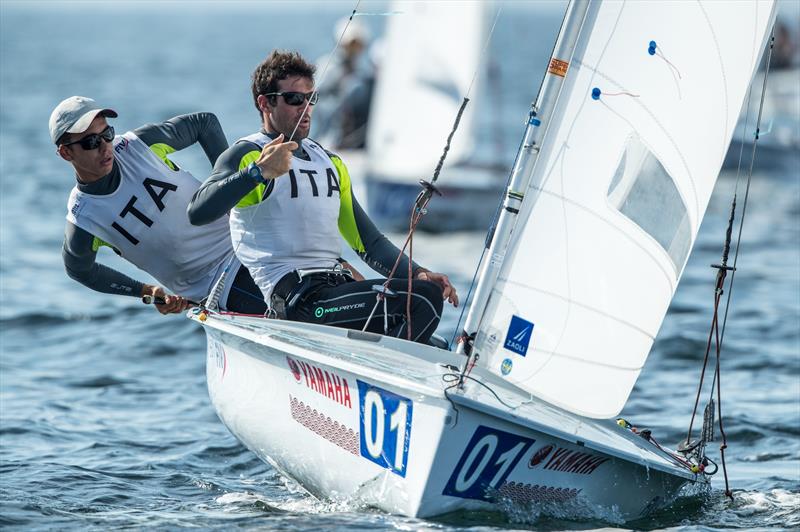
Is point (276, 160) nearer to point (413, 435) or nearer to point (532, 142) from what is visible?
point (532, 142)

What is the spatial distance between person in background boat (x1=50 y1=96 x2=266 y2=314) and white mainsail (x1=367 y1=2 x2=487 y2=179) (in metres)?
8.66

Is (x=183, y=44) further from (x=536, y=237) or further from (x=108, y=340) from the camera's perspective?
(x=536, y=237)

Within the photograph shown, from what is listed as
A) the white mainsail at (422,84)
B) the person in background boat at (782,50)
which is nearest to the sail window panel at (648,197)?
the white mainsail at (422,84)

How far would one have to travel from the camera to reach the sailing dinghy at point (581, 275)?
3951 millimetres

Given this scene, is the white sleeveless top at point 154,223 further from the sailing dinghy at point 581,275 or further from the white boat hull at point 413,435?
the sailing dinghy at point 581,275

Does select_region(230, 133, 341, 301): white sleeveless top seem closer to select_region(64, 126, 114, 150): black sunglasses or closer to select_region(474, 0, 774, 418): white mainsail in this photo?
select_region(64, 126, 114, 150): black sunglasses

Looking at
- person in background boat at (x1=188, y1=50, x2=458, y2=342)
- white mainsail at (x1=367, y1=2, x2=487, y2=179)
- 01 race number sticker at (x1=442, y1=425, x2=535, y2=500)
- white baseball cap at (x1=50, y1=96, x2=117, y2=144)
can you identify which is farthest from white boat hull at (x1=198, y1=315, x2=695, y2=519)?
white mainsail at (x1=367, y1=2, x2=487, y2=179)

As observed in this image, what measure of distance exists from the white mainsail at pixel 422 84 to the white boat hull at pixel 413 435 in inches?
365

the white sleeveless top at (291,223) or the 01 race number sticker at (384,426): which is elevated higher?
the white sleeveless top at (291,223)

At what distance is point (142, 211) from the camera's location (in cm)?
471

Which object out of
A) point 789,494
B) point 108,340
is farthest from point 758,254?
→ point 789,494

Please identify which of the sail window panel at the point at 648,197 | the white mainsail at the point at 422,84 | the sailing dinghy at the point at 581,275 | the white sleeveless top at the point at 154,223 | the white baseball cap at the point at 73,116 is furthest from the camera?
the white mainsail at the point at 422,84

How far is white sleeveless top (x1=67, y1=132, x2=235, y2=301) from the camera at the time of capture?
4.68 meters

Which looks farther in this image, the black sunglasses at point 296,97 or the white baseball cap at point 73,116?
the white baseball cap at point 73,116
